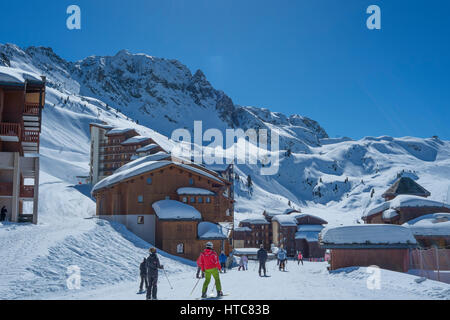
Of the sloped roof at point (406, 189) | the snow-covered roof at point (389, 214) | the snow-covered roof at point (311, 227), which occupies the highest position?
the sloped roof at point (406, 189)

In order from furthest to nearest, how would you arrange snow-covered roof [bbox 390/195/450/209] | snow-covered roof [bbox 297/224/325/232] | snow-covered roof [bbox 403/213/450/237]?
snow-covered roof [bbox 297/224/325/232] < snow-covered roof [bbox 390/195/450/209] < snow-covered roof [bbox 403/213/450/237]

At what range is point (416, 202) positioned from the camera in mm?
49250

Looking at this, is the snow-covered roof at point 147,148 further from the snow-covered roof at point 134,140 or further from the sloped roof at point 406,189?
the sloped roof at point 406,189

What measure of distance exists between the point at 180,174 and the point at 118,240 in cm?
1315

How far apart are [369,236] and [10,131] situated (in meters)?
23.2

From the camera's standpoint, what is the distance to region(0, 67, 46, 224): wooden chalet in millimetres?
27312

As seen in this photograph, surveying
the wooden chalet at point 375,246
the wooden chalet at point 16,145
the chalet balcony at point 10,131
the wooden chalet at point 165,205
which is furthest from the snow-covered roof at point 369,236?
the chalet balcony at point 10,131

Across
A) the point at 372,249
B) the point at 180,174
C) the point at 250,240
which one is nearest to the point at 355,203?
the point at 250,240

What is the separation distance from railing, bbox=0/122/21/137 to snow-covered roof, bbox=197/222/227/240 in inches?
623

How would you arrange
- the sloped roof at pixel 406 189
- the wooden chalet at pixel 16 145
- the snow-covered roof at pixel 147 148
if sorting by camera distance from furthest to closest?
the snow-covered roof at pixel 147 148
the sloped roof at pixel 406 189
the wooden chalet at pixel 16 145

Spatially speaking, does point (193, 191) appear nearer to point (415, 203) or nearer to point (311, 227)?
point (415, 203)

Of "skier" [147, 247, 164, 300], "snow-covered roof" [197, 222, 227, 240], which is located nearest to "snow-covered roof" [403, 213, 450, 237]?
"snow-covered roof" [197, 222, 227, 240]

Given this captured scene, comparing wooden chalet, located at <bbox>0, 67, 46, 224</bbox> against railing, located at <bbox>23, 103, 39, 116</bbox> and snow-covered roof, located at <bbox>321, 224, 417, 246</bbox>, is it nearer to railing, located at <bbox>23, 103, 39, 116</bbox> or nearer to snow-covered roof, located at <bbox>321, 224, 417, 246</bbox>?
railing, located at <bbox>23, 103, 39, 116</bbox>

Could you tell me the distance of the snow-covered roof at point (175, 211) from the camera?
34.2 metres
